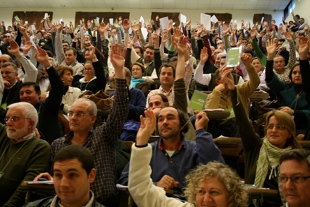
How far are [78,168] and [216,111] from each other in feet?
5.49

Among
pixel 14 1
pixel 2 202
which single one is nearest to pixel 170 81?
pixel 2 202

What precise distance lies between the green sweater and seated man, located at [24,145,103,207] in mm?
480

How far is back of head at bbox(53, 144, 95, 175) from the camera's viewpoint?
1979mm

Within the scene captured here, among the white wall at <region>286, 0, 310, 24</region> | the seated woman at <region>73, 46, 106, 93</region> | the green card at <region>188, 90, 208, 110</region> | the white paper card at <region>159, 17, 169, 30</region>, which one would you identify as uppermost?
the white wall at <region>286, 0, 310, 24</region>

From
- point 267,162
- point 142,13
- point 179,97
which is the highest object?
point 142,13

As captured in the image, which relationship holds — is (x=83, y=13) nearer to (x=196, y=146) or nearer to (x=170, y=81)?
(x=170, y=81)

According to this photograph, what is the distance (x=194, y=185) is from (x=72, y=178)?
0.59m

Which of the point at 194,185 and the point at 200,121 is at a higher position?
the point at 200,121

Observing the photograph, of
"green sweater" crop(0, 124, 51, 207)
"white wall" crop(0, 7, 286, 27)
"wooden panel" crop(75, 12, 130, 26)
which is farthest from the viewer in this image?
"wooden panel" crop(75, 12, 130, 26)

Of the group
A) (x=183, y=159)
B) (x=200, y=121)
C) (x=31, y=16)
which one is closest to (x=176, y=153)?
(x=183, y=159)

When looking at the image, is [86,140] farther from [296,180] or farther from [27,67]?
[27,67]

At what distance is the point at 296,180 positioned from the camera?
1912 mm

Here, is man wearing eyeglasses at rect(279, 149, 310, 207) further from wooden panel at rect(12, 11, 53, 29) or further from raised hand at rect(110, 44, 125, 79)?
wooden panel at rect(12, 11, 53, 29)

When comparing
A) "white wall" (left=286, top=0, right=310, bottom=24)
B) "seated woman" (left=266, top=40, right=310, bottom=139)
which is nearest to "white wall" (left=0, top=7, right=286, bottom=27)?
"white wall" (left=286, top=0, right=310, bottom=24)
